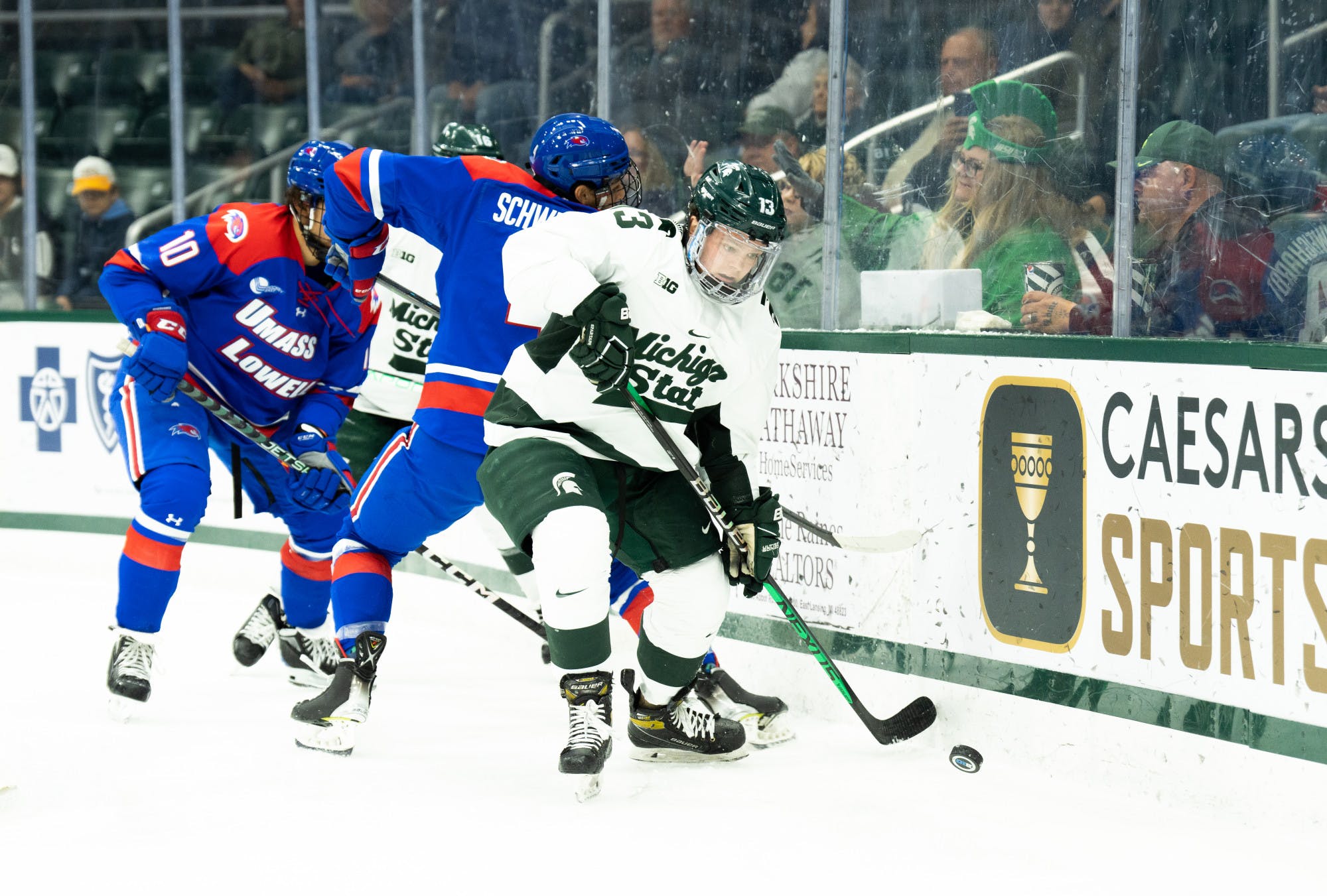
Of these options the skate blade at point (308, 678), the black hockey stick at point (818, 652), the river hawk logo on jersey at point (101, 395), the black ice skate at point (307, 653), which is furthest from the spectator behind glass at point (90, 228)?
the black hockey stick at point (818, 652)

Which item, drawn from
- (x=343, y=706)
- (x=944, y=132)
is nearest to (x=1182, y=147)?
(x=944, y=132)

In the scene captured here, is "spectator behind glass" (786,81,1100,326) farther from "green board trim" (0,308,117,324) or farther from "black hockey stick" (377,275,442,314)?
"green board trim" (0,308,117,324)

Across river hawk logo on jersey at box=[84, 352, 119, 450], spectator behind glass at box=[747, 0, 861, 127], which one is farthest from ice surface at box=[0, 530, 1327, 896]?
river hawk logo on jersey at box=[84, 352, 119, 450]

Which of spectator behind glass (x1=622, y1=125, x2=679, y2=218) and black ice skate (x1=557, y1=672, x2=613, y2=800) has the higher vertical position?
spectator behind glass (x1=622, y1=125, x2=679, y2=218)

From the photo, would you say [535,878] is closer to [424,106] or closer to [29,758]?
[29,758]

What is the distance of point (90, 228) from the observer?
614 centimetres

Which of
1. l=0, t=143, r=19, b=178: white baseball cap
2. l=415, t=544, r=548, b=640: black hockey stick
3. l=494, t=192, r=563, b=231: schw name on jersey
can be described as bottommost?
l=415, t=544, r=548, b=640: black hockey stick

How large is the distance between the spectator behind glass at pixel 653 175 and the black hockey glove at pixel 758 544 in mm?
1612

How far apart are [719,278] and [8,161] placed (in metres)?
4.58

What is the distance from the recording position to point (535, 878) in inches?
90.4

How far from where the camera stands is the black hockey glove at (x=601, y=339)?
2596mm

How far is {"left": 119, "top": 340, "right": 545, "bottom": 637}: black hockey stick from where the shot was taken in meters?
3.69

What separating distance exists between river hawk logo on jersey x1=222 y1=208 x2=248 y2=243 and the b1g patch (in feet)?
6.01

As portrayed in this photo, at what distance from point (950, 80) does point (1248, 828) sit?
1.79 meters
